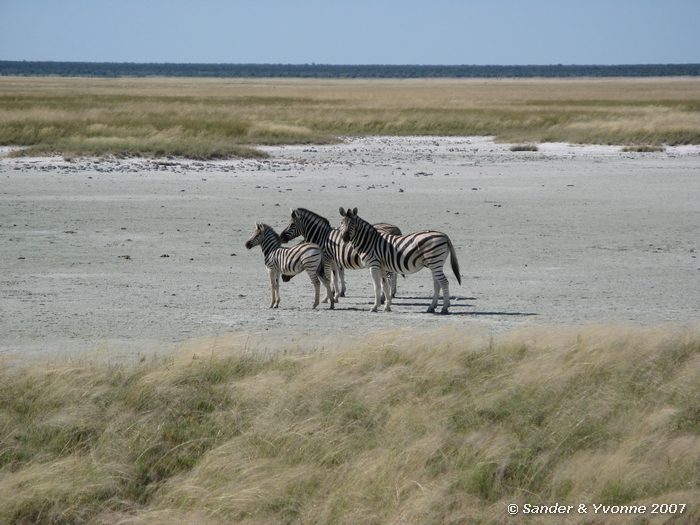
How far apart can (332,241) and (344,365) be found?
477 centimetres

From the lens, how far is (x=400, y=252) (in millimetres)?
12867

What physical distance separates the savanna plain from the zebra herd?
34 cm

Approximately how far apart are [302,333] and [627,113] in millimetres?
43498

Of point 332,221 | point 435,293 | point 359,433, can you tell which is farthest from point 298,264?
point 332,221

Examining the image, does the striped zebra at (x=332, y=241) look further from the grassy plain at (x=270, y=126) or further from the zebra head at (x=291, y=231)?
the grassy plain at (x=270, y=126)

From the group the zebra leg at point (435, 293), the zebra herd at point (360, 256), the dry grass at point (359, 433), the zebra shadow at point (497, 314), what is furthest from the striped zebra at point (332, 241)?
the dry grass at point (359, 433)

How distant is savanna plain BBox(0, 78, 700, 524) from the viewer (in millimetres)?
7023

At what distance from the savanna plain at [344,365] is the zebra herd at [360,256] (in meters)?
0.34

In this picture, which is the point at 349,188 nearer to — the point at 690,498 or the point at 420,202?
the point at 420,202

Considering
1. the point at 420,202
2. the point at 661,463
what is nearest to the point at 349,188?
the point at 420,202

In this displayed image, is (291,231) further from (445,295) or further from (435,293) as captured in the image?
(445,295)

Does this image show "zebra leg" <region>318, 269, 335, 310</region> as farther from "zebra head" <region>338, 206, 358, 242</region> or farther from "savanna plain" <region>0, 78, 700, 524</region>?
"zebra head" <region>338, 206, 358, 242</region>

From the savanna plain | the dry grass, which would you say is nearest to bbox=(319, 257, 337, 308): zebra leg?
the savanna plain

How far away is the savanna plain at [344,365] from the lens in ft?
23.0
